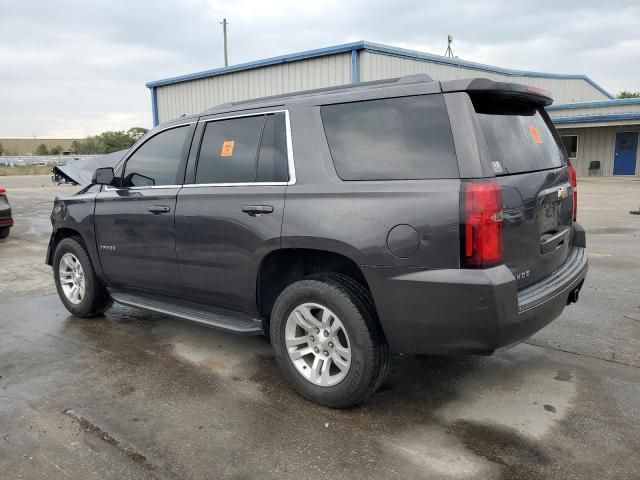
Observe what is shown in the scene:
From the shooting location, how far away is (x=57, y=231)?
5.30 metres

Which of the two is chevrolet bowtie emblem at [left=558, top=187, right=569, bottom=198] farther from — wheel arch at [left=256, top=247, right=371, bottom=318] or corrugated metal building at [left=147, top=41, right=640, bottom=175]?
corrugated metal building at [left=147, top=41, right=640, bottom=175]

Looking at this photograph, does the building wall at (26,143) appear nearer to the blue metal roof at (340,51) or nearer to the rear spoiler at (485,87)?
the blue metal roof at (340,51)

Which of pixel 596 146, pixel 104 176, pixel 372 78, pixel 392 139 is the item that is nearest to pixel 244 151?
pixel 392 139

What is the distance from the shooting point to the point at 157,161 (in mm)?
4363

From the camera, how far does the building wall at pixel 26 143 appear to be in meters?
118

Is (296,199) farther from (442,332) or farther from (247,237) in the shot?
(442,332)

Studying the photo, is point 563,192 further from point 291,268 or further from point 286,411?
point 286,411

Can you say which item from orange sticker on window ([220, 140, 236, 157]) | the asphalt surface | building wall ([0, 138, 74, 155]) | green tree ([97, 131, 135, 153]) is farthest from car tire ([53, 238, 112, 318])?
building wall ([0, 138, 74, 155])

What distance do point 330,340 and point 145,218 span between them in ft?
6.35

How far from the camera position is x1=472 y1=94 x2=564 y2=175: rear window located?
294 centimetres

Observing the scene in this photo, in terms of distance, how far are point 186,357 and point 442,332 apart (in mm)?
2219

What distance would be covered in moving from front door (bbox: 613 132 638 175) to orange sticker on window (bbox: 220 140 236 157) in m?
25.8

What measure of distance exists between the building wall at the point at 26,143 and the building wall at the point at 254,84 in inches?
4135

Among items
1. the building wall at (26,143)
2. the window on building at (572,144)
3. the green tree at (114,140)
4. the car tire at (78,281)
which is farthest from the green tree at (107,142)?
the car tire at (78,281)
